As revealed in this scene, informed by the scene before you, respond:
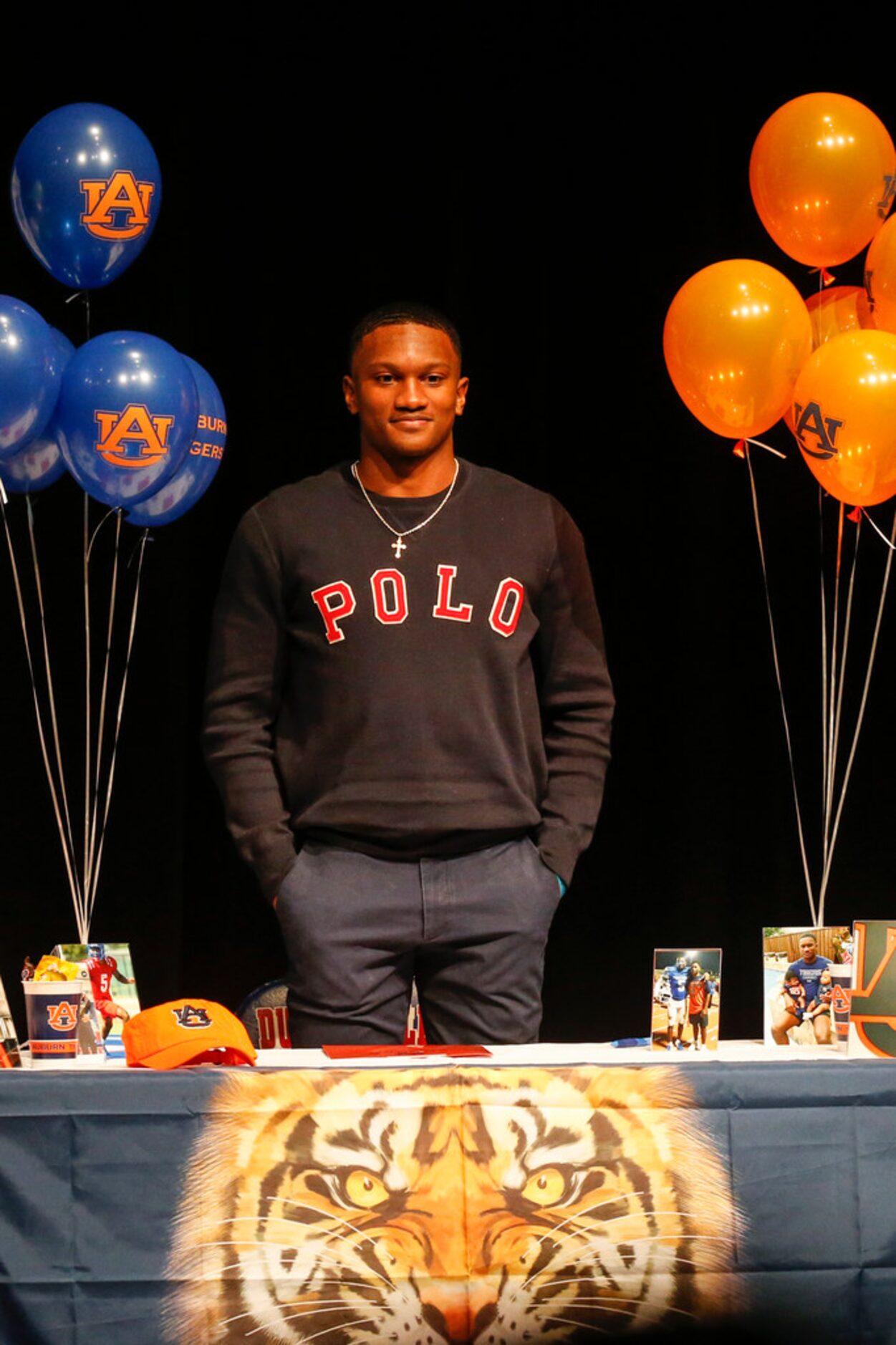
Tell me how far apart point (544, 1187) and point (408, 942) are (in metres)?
0.63

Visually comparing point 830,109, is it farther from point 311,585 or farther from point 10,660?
point 10,660

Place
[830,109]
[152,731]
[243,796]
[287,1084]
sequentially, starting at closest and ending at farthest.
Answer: [287,1084] < [243,796] < [830,109] < [152,731]

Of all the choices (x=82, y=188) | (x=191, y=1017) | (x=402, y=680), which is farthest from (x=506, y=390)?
(x=191, y=1017)

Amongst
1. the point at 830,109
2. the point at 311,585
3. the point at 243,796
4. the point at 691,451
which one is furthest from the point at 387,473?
the point at 691,451

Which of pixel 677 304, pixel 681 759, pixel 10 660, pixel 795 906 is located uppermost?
pixel 677 304

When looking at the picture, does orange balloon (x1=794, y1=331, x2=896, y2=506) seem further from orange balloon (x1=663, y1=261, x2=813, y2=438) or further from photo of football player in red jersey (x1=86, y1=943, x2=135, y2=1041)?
photo of football player in red jersey (x1=86, y1=943, x2=135, y2=1041)

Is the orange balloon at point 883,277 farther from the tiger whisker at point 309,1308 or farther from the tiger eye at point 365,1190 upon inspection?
the tiger whisker at point 309,1308

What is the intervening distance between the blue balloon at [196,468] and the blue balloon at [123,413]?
6.5 inches

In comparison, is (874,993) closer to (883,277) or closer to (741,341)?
(741,341)

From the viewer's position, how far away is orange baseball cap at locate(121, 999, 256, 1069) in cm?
189

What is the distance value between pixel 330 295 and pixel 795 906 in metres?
1.57

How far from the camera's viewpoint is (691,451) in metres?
3.38

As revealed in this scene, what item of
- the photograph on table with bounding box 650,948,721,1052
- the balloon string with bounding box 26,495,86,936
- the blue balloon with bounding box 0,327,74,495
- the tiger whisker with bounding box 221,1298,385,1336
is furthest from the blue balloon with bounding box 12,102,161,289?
the tiger whisker with bounding box 221,1298,385,1336

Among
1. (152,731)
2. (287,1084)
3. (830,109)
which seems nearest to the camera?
(287,1084)
